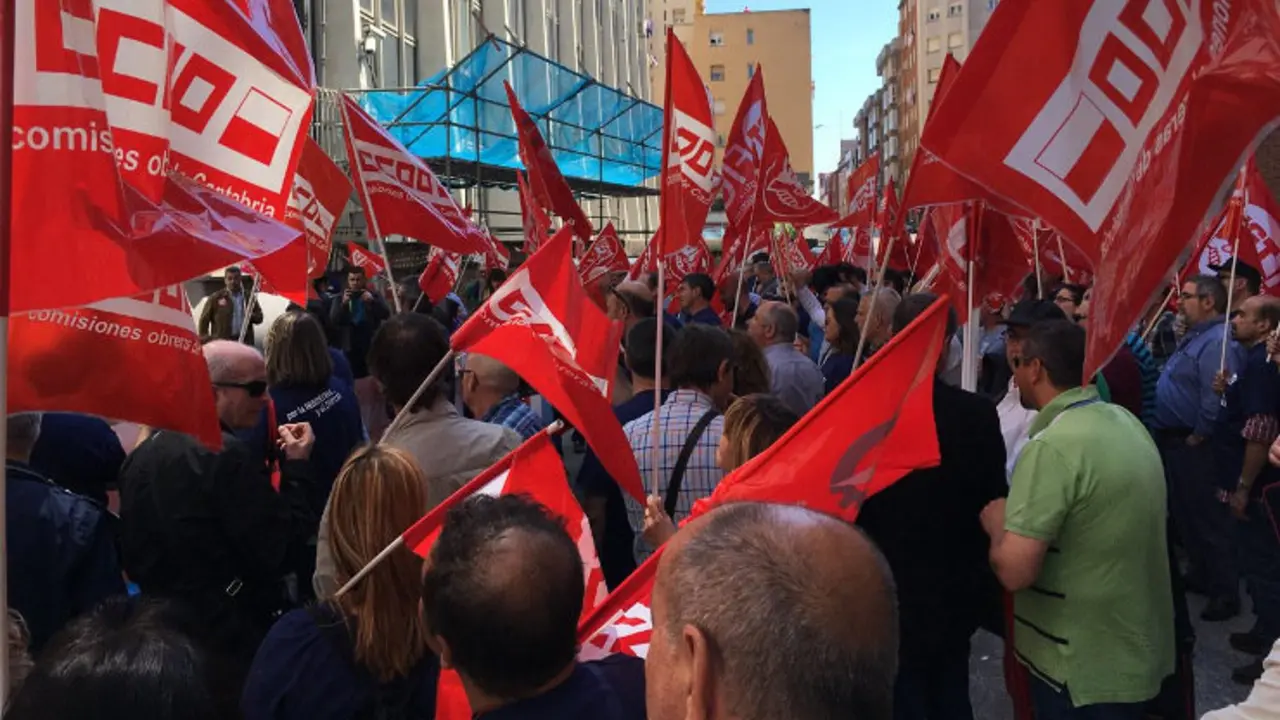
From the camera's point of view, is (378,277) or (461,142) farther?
(461,142)

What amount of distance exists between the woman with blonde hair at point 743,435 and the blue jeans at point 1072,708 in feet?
3.41

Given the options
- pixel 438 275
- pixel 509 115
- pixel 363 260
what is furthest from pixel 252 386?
pixel 509 115

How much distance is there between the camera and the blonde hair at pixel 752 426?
320 cm

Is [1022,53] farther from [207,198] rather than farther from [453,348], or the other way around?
[207,198]

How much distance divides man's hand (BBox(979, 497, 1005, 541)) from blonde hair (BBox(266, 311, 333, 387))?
103 inches

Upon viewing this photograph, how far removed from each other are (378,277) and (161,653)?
12571mm

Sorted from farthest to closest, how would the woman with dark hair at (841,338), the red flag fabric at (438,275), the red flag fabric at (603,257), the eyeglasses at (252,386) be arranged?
the red flag fabric at (603,257) < the red flag fabric at (438,275) < the woman with dark hair at (841,338) < the eyeglasses at (252,386)

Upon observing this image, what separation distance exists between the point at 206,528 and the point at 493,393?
1608mm

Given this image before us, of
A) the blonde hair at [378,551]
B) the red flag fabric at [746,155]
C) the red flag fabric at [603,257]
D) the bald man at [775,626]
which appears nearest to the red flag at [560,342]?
the blonde hair at [378,551]

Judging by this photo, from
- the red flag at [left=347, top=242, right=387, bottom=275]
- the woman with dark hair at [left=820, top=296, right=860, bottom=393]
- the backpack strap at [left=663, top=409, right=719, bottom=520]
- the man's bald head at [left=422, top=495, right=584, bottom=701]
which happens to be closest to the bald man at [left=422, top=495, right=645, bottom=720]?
the man's bald head at [left=422, top=495, right=584, bottom=701]

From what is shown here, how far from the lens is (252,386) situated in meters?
3.55

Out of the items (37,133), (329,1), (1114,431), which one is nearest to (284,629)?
(37,133)

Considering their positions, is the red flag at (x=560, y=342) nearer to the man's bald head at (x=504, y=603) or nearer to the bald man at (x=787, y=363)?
the man's bald head at (x=504, y=603)

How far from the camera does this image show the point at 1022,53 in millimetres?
2820
